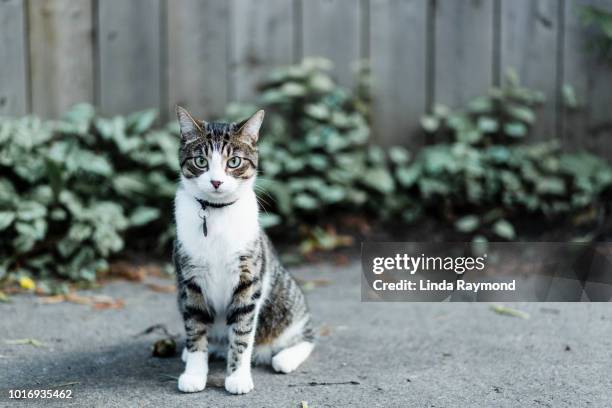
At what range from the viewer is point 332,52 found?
5305 mm

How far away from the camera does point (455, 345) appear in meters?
3.30

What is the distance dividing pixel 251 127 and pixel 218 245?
0.49 m

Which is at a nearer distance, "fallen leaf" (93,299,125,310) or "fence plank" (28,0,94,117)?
"fallen leaf" (93,299,125,310)

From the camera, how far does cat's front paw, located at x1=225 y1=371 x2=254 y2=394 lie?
2.62m

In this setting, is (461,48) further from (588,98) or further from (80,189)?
(80,189)

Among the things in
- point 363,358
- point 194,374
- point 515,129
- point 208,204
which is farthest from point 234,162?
point 515,129

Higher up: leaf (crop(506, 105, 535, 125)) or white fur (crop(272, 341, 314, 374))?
leaf (crop(506, 105, 535, 125))

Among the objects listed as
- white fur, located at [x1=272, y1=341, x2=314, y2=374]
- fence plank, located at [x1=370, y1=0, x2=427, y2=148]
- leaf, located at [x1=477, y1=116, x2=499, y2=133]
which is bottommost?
white fur, located at [x1=272, y1=341, x2=314, y2=374]

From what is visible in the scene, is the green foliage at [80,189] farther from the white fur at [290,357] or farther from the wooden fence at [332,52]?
the white fur at [290,357]

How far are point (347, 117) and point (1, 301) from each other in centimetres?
269

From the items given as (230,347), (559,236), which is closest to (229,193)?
(230,347)

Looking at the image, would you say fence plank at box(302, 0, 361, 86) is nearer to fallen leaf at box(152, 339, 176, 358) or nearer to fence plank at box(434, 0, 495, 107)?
fence plank at box(434, 0, 495, 107)

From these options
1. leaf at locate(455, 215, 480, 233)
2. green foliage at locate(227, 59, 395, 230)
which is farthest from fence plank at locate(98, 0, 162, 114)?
leaf at locate(455, 215, 480, 233)

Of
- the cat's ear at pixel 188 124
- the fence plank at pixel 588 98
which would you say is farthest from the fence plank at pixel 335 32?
the cat's ear at pixel 188 124
